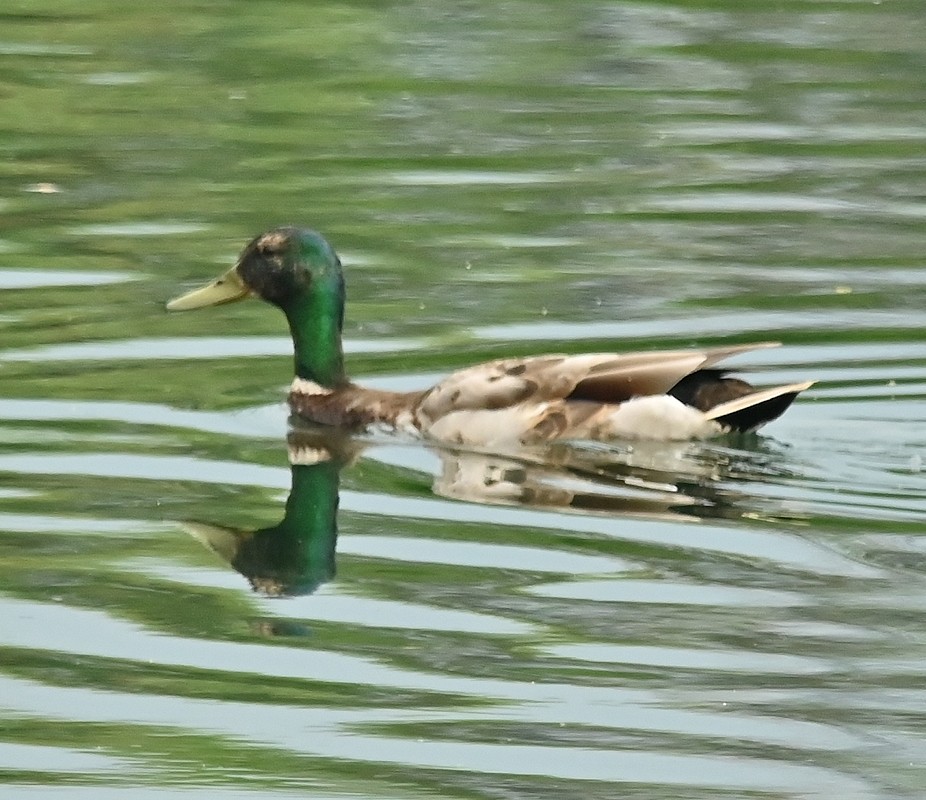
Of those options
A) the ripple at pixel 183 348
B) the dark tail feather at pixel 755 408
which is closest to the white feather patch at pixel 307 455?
the ripple at pixel 183 348

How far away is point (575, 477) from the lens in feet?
31.8

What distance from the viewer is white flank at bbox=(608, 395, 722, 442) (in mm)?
10055

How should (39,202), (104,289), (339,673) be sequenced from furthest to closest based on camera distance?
(39,202)
(104,289)
(339,673)

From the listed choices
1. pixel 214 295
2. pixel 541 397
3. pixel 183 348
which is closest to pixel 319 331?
pixel 214 295

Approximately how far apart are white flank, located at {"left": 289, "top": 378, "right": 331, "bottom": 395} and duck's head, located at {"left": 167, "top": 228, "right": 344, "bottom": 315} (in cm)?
37

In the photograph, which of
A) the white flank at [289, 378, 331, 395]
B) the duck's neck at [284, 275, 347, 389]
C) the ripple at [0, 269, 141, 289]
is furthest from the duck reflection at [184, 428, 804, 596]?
the ripple at [0, 269, 141, 289]

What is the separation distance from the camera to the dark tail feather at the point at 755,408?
9750mm

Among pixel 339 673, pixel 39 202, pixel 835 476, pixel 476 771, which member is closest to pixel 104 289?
pixel 39 202

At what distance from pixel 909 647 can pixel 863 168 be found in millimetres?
8087

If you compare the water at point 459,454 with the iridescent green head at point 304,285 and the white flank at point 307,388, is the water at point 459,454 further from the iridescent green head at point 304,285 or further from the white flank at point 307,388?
the iridescent green head at point 304,285

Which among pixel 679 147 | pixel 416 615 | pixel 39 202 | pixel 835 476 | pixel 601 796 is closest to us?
pixel 601 796

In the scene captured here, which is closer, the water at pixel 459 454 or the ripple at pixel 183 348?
the water at pixel 459 454

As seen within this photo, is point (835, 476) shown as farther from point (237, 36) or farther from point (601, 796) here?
point (237, 36)

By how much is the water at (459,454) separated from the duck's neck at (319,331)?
23 cm
